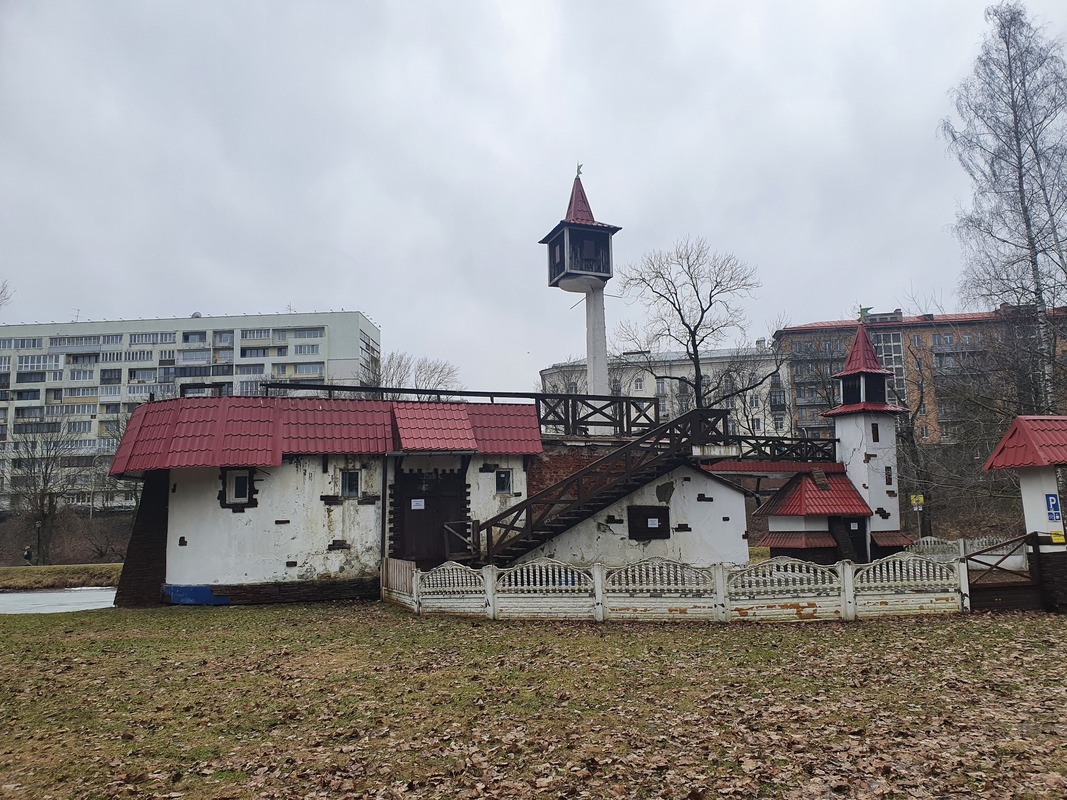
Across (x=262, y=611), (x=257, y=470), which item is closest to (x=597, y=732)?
(x=262, y=611)

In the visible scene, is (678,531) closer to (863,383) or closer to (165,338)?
(863,383)

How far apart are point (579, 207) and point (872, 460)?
630 inches

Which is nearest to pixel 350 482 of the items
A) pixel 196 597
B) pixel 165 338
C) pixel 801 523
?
pixel 196 597

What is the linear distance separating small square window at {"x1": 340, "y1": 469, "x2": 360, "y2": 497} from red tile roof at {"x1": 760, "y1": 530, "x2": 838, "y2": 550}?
13.6 metres

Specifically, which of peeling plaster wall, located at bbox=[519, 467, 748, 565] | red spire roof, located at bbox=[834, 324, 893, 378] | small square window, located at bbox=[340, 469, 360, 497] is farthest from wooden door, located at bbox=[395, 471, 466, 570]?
red spire roof, located at bbox=[834, 324, 893, 378]

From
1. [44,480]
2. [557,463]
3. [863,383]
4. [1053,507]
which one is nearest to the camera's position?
[1053,507]

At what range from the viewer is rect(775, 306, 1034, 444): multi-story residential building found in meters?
30.7

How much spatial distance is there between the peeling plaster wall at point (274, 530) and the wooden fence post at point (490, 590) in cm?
593

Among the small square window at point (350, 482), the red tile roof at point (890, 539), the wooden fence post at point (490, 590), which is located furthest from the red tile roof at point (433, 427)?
the red tile roof at point (890, 539)

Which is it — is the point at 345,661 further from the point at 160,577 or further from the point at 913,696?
the point at 160,577

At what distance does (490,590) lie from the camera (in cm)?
1548

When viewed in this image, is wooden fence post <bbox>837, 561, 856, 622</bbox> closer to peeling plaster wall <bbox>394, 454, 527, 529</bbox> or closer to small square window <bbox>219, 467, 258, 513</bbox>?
peeling plaster wall <bbox>394, 454, 527, 529</bbox>

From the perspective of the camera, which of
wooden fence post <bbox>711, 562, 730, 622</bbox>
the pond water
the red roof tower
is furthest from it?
the red roof tower

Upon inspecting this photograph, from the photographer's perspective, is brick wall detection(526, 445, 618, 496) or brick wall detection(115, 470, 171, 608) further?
brick wall detection(526, 445, 618, 496)
